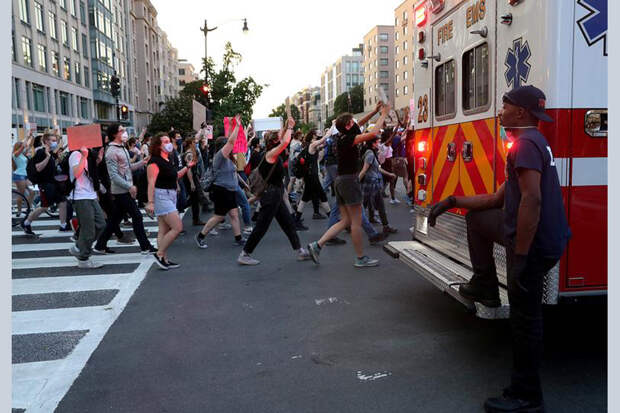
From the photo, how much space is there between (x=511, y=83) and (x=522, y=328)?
1.90m

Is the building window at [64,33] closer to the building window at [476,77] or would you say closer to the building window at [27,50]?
the building window at [27,50]

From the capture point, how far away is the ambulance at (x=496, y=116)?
3.63 meters

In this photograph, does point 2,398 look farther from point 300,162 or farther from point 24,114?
point 24,114

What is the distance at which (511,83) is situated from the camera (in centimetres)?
414

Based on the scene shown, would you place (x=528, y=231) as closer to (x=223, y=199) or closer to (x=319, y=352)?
(x=319, y=352)

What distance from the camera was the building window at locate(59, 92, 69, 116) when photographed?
150ft

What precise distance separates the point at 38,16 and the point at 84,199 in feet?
130

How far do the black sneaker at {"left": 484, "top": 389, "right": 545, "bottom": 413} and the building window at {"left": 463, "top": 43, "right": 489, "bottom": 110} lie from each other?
2.46m

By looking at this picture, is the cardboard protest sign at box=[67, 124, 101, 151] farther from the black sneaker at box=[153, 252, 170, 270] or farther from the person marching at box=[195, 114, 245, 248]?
the person marching at box=[195, 114, 245, 248]

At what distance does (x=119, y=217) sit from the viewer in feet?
29.3

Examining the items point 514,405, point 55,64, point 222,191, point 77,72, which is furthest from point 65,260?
point 77,72

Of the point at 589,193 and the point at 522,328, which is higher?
the point at 589,193

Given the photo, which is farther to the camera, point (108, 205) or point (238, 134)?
point (108, 205)

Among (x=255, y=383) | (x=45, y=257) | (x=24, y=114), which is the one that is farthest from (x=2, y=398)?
(x=24, y=114)
